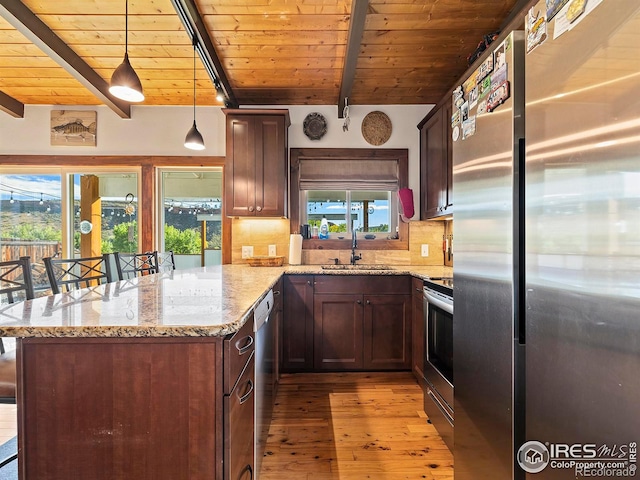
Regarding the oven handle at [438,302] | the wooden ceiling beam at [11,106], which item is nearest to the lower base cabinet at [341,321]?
the oven handle at [438,302]

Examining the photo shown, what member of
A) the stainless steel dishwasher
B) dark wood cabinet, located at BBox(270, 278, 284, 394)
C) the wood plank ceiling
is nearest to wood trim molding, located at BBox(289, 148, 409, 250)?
the wood plank ceiling

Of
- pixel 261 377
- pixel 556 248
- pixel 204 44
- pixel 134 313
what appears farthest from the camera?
pixel 204 44

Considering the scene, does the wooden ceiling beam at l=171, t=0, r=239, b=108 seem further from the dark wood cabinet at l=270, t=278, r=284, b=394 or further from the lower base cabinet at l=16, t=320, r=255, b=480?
A: the lower base cabinet at l=16, t=320, r=255, b=480

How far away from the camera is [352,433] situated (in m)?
1.98

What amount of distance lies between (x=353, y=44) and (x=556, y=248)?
6.84ft

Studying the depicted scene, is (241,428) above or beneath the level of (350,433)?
above

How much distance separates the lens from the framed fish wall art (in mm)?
3484

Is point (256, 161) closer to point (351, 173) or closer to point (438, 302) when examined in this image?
point (351, 173)

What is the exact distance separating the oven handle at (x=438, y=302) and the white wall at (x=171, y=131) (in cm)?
142

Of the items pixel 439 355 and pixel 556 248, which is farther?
pixel 439 355

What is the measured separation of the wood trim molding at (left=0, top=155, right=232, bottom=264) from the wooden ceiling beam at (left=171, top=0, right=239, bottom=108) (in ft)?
2.57

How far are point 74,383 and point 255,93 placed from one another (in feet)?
9.83

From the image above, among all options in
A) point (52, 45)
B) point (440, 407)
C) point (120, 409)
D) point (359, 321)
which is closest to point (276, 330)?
point (359, 321)

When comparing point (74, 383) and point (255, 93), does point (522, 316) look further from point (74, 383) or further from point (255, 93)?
point (255, 93)
